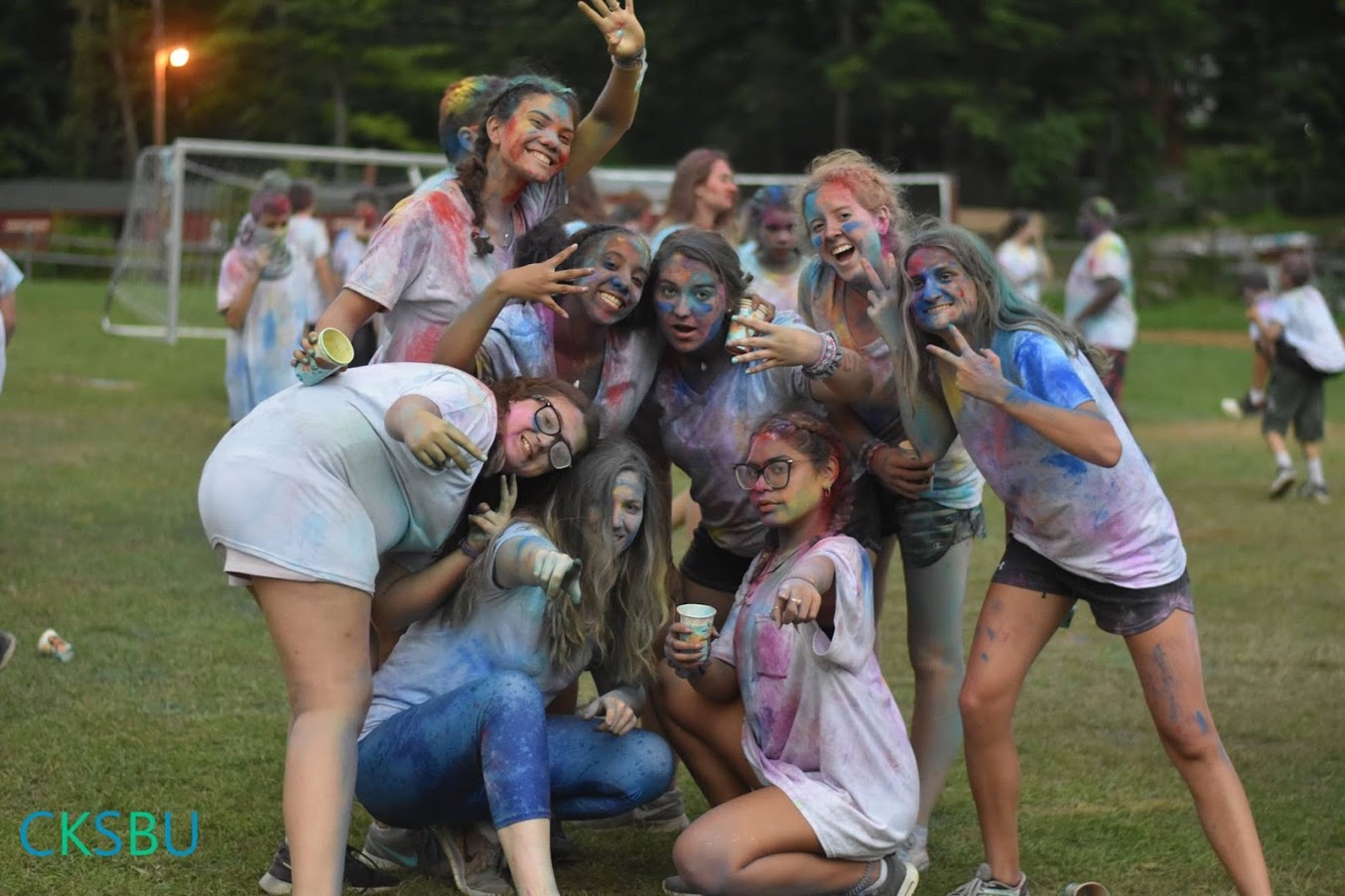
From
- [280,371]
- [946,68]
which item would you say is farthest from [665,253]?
[946,68]

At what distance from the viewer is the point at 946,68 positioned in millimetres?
43188

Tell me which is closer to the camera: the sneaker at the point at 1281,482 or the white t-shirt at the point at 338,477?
the white t-shirt at the point at 338,477

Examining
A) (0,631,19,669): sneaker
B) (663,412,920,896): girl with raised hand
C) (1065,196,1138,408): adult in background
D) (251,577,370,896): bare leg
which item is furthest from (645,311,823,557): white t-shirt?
(1065,196,1138,408): adult in background

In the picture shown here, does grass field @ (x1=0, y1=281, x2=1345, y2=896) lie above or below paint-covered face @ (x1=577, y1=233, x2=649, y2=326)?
below

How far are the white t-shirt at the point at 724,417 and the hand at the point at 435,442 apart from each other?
101 cm

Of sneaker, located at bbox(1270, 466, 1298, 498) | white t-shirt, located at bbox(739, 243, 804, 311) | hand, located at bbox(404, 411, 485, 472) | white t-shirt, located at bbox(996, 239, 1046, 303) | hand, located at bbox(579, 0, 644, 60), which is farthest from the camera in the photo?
white t-shirt, located at bbox(996, 239, 1046, 303)

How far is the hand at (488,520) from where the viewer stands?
399 centimetres

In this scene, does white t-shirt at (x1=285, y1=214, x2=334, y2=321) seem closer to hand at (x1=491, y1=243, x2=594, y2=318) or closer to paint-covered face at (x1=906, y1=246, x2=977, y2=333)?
hand at (x1=491, y1=243, x2=594, y2=318)

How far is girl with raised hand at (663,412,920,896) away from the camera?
4.01m

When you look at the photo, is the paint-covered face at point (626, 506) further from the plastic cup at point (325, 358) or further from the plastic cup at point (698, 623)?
the plastic cup at point (325, 358)

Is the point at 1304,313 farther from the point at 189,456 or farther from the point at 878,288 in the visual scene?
the point at 878,288

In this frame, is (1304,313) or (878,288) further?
(1304,313)

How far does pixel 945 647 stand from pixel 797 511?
79 centimetres

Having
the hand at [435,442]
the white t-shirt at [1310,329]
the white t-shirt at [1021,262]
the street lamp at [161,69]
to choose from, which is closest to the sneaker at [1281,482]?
the white t-shirt at [1310,329]
